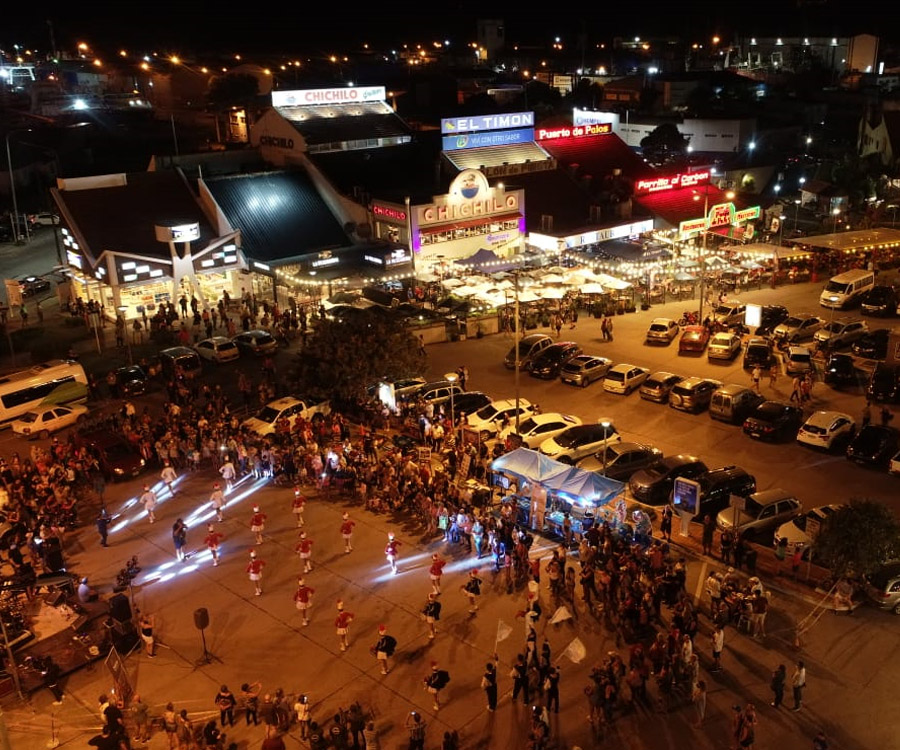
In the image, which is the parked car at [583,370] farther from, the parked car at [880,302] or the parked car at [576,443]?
the parked car at [880,302]

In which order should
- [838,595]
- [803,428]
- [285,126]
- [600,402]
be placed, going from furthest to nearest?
[285,126], [600,402], [803,428], [838,595]

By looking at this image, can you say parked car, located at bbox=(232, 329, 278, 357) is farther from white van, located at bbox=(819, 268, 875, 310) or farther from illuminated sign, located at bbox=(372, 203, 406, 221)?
white van, located at bbox=(819, 268, 875, 310)

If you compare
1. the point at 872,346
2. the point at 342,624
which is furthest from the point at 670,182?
the point at 342,624

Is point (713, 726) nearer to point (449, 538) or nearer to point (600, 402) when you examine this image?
point (449, 538)

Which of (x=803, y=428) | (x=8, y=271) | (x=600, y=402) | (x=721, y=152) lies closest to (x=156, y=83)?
(x=8, y=271)

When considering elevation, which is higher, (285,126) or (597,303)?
(285,126)

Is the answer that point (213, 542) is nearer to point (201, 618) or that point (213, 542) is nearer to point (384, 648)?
point (201, 618)
